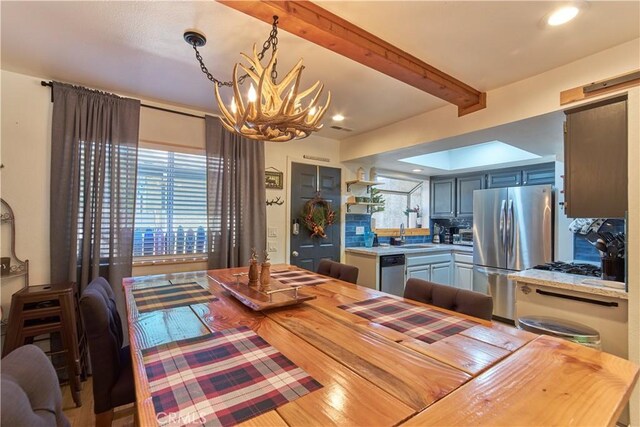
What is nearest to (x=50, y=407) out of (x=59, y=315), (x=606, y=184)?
(x=59, y=315)

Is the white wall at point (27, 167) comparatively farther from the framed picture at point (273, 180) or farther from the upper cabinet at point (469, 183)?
the upper cabinet at point (469, 183)

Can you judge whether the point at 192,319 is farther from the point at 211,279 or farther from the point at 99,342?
the point at 211,279

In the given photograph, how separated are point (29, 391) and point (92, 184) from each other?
2.12m

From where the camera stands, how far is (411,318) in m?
1.30

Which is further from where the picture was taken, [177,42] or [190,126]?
[190,126]

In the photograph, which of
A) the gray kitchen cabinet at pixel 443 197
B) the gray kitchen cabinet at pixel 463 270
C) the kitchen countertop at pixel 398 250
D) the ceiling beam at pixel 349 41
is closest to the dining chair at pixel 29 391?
the ceiling beam at pixel 349 41

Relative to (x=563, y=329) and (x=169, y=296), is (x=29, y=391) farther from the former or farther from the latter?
(x=563, y=329)

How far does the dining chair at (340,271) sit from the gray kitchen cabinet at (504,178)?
311 centimetres

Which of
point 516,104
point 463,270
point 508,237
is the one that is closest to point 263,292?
point 516,104

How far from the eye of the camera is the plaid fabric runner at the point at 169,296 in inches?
58.0

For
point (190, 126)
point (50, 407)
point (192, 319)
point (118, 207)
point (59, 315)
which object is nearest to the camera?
point (50, 407)

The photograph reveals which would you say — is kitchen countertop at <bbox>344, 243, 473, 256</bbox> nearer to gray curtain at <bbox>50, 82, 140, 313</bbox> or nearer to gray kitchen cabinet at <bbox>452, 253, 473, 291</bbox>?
gray kitchen cabinet at <bbox>452, 253, 473, 291</bbox>

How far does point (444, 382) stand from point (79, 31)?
8.30ft

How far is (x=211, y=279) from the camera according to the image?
2080mm
